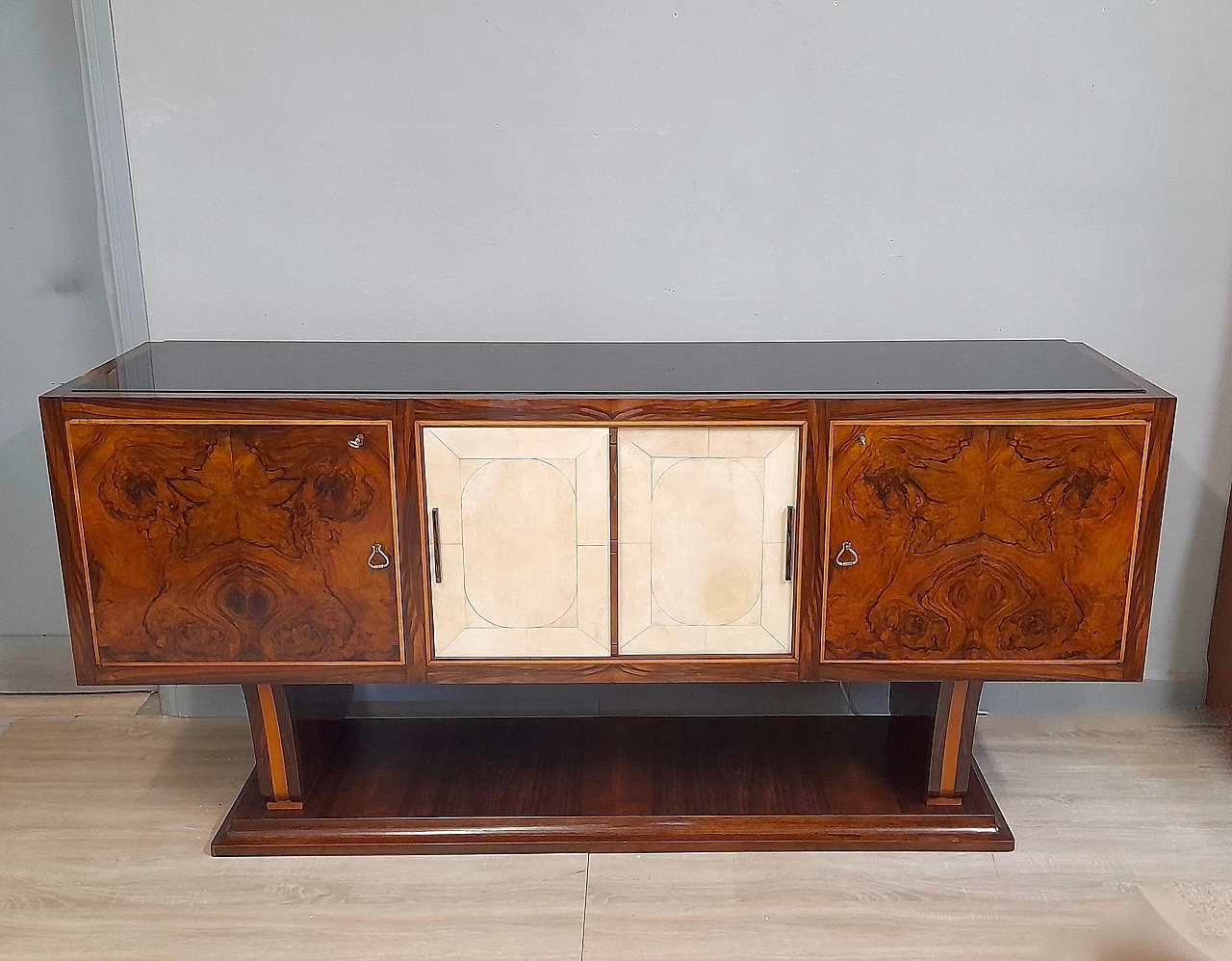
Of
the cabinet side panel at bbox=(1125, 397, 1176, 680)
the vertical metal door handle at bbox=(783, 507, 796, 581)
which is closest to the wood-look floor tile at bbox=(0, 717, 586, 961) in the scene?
the vertical metal door handle at bbox=(783, 507, 796, 581)

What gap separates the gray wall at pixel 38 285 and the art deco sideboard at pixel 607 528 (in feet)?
1.62

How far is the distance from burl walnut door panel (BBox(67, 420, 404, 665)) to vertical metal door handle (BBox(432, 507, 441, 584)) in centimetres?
6

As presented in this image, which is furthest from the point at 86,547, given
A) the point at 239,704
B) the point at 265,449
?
the point at 239,704

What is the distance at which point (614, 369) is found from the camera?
1833 mm

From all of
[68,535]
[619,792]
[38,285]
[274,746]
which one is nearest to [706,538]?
[619,792]

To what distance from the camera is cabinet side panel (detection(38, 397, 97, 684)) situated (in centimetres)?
164

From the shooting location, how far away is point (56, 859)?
187cm

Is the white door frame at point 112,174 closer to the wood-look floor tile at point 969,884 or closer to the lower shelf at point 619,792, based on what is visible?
the lower shelf at point 619,792

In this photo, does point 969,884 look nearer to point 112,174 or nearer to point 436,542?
point 436,542

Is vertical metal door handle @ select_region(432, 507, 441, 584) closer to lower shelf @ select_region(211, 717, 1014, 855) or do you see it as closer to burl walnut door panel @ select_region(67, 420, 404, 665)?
burl walnut door panel @ select_region(67, 420, 404, 665)

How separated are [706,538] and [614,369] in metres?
0.32

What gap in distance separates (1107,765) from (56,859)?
5.97 feet

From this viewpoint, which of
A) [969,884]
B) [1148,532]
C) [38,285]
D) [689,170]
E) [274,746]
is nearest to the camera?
[1148,532]

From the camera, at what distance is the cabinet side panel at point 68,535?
1.64 metres
